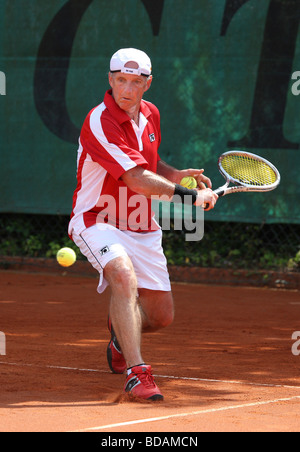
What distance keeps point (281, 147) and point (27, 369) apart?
4.38 metres

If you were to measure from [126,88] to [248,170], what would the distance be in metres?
Answer: 1.15

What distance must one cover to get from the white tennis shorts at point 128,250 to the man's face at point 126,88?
636 millimetres

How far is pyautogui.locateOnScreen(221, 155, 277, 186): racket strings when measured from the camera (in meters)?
5.04

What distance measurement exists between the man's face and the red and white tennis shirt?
43 mm

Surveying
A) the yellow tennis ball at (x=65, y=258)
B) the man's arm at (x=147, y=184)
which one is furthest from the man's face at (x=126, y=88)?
the yellow tennis ball at (x=65, y=258)

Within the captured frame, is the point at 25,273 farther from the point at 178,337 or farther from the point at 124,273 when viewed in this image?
the point at 124,273

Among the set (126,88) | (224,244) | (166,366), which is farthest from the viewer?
(224,244)

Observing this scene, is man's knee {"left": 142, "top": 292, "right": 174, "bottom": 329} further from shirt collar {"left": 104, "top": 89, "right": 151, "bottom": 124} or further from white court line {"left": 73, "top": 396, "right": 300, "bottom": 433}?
shirt collar {"left": 104, "top": 89, "right": 151, "bottom": 124}

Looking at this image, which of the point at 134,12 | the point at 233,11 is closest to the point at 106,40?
the point at 134,12

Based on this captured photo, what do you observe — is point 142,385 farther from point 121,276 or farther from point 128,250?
point 128,250

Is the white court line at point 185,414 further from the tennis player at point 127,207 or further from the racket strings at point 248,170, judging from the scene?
the racket strings at point 248,170

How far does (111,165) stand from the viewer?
4.23 metres

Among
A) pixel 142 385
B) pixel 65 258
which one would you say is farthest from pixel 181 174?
pixel 65 258

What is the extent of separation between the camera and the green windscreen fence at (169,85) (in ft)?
27.2
